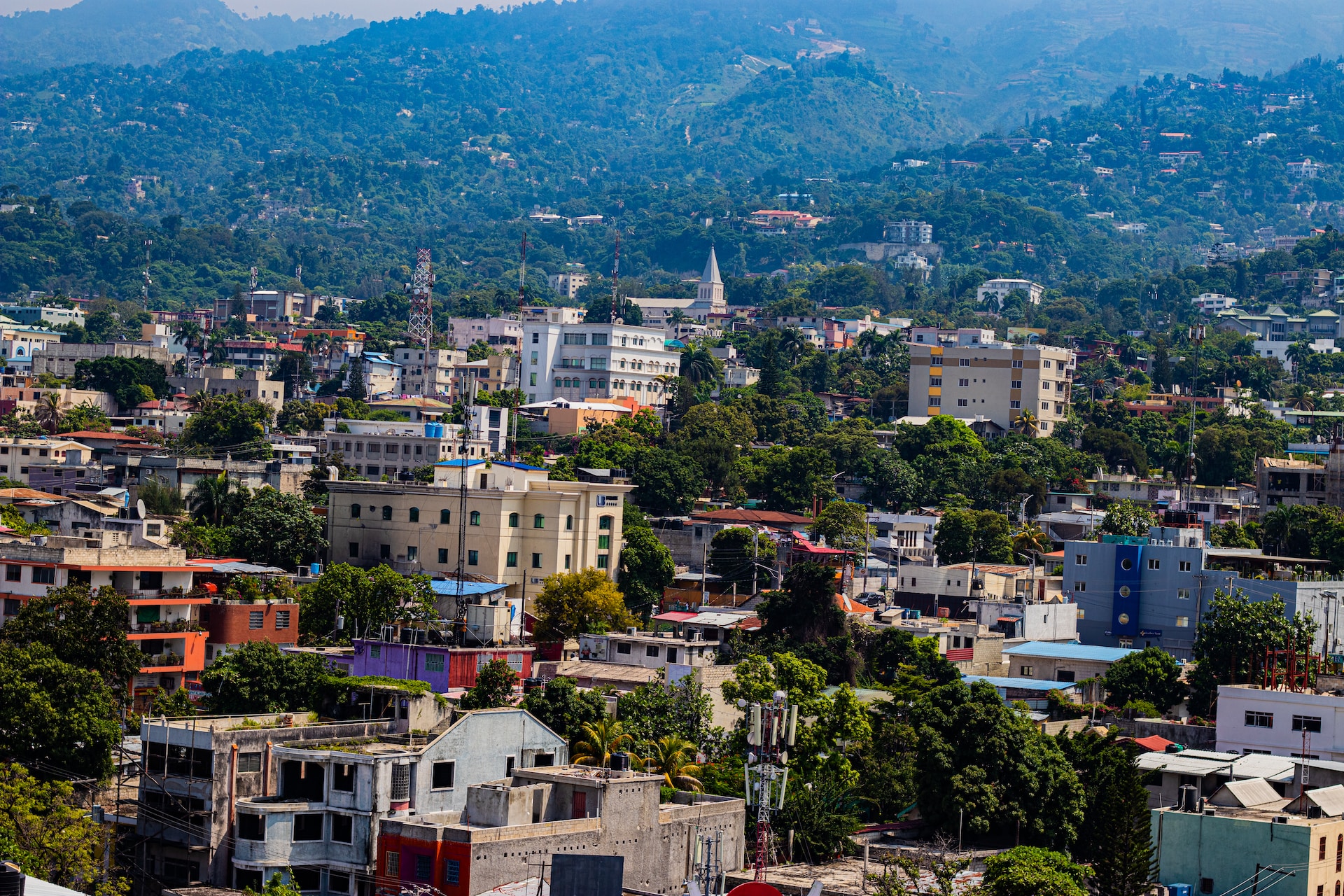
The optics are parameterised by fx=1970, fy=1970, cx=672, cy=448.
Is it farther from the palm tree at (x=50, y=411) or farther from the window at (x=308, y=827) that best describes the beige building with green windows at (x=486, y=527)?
the palm tree at (x=50, y=411)

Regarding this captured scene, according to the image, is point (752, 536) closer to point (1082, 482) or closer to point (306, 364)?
point (1082, 482)

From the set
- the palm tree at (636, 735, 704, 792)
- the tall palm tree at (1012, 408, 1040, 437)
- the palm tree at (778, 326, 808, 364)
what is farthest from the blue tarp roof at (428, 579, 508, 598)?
the palm tree at (778, 326, 808, 364)

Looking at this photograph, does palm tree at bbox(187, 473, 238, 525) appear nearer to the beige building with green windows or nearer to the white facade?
the beige building with green windows

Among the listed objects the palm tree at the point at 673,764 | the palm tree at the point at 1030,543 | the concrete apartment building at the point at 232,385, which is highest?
the concrete apartment building at the point at 232,385

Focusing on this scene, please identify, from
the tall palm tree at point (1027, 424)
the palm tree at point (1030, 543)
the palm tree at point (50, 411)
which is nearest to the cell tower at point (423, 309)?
the palm tree at point (50, 411)

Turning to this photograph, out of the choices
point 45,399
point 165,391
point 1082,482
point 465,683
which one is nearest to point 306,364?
point 165,391

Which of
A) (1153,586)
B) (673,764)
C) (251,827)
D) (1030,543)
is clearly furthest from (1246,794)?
(1030,543)
